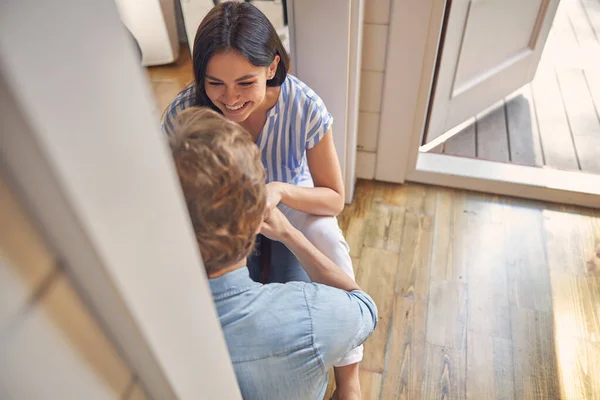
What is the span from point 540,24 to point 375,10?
1.02 meters

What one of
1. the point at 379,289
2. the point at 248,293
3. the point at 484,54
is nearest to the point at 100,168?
the point at 248,293

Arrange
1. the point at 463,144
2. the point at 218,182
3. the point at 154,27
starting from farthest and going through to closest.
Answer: the point at 154,27, the point at 463,144, the point at 218,182

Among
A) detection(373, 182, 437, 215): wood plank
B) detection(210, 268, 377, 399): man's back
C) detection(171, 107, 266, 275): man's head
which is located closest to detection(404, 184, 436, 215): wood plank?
detection(373, 182, 437, 215): wood plank

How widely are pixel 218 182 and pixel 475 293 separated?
3.75 ft

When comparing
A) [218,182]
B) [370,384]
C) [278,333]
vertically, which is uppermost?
[218,182]

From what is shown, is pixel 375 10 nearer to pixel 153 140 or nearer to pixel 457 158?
pixel 457 158

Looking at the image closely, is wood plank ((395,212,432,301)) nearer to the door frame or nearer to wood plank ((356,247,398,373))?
wood plank ((356,247,398,373))

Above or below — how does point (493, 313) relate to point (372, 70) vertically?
below

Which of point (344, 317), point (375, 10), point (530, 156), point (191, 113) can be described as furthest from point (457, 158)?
point (191, 113)

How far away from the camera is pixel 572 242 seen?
5.04 ft

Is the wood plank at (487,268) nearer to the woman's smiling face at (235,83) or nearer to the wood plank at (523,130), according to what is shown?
the wood plank at (523,130)

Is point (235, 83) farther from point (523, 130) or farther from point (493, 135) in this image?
point (523, 130)

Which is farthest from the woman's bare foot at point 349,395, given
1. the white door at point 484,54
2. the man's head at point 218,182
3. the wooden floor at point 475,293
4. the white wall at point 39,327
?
the white door at point 484,54

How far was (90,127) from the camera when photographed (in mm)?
229
